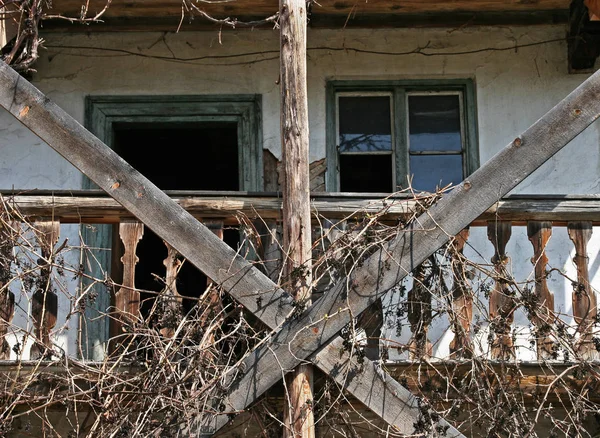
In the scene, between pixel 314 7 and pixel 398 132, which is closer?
pixel 314 7

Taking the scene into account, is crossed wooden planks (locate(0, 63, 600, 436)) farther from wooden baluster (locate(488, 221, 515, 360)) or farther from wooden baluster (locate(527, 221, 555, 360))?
wooden baluster (locate(527, 221, 555, 360))

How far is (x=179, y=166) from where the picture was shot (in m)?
11.0

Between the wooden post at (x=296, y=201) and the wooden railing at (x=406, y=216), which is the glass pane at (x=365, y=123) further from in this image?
the wooden post at (x=296, y=201)

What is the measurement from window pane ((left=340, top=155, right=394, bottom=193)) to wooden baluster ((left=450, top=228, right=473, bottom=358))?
195 centimetres

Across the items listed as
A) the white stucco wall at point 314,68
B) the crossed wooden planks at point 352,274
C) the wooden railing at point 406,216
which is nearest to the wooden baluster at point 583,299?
the wooden railing at point 406,216

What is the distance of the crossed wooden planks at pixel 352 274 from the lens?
5.07m

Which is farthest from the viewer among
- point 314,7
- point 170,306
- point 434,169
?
point 434,169

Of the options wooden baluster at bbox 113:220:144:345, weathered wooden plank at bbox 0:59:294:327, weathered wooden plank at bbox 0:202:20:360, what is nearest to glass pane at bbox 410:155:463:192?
wooden baluster at bbox 113:220:144:345

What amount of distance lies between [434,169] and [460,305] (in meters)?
2.09

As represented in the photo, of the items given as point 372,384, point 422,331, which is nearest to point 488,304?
point 422,331

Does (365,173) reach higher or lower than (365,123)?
lower

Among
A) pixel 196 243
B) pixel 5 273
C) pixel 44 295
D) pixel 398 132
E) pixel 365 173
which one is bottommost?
pixel 44 295

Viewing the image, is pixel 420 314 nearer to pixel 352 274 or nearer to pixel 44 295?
pixel 352 274

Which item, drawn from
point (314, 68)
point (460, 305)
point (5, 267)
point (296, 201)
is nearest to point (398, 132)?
point (314, 68)
